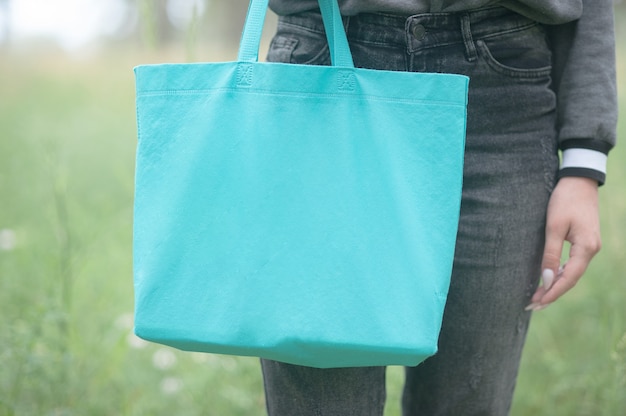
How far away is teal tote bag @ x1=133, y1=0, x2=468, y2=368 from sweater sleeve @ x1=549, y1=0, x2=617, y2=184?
0.31m

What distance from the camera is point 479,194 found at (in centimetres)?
100

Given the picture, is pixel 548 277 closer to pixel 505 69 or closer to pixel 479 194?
pixel 479 194

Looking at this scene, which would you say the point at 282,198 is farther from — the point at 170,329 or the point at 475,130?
the point at 475,130

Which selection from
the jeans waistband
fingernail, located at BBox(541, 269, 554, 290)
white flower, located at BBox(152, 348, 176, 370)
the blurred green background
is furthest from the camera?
white flower, located at BBox(152, 348, 176, 370)

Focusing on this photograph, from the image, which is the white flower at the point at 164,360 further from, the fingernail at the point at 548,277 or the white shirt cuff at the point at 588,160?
the white shirt cuff at the point at 588,160

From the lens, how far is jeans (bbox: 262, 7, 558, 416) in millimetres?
933

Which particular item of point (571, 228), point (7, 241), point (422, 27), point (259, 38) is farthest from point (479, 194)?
point (7, 241)

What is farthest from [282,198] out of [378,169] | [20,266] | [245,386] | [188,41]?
[20,266]

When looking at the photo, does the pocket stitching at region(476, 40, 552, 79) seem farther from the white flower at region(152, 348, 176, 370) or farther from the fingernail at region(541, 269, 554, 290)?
the white flower at region(152, 348, 176, 370)

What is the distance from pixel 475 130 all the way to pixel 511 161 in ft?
0.26

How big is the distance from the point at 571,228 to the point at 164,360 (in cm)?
151

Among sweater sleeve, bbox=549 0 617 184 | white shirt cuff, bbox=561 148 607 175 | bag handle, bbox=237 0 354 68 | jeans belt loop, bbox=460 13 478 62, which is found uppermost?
bag handle, bbox=237 0 354 68

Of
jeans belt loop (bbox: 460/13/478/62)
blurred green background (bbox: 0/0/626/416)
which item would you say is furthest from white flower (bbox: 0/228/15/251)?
jeans belt loop (bbox: 460/13/478/62)

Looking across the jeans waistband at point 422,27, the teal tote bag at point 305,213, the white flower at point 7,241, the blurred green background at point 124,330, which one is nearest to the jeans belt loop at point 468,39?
the jeans waistband at point 422,27
